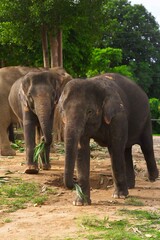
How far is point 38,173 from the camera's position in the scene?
10.8 metres

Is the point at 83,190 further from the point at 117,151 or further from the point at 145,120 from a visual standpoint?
the point at 145,120

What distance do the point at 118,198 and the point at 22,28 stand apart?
31.2ft

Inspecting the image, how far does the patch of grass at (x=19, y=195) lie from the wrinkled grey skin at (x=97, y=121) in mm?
690

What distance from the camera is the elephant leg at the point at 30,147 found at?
10.5 meters

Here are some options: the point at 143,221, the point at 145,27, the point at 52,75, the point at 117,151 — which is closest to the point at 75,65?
the point at 52,75

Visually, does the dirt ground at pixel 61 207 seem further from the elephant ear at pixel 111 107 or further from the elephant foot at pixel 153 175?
the elephant ear at pixel 111 107

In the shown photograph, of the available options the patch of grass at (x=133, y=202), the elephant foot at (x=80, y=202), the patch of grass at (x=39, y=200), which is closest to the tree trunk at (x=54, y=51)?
the patch of grass at (x=133, y=202)

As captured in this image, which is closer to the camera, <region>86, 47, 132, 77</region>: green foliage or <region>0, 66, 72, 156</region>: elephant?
<region>0, 66, 72, 156</region>: elephant

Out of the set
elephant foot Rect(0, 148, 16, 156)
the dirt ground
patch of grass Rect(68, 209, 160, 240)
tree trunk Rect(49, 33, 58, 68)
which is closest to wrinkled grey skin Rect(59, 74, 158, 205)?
the dirt ground

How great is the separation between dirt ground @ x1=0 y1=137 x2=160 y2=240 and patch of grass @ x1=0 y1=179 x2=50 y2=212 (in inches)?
5.5

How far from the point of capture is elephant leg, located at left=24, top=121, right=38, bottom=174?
10.5m

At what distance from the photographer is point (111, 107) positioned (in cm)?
797

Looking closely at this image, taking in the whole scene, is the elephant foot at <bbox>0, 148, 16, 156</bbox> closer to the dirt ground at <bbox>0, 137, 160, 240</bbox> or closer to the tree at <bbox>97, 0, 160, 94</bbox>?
the dirt ground at <bbox>0, 137, 160, 240</bbox>

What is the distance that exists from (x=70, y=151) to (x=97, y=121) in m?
0.89
